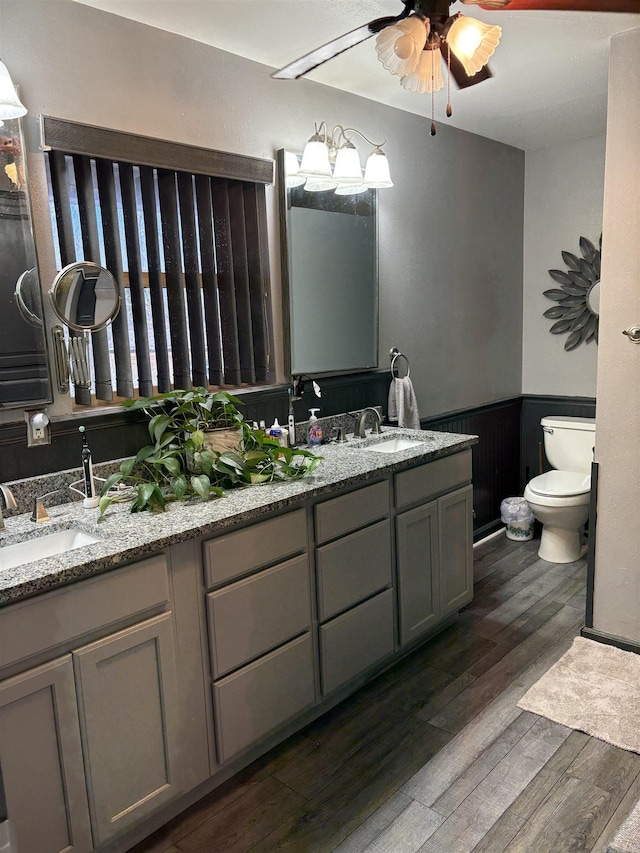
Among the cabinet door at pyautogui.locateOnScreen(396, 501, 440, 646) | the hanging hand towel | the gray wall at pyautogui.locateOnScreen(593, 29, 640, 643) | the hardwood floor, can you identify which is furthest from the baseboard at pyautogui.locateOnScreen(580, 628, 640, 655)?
the hanging hand towel

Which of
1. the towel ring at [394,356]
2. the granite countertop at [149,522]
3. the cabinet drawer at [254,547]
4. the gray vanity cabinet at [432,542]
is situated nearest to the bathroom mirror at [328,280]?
the towel ring at [394,356]

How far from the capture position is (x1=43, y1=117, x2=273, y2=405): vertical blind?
2.12 metres

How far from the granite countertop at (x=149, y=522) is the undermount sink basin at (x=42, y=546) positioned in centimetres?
2

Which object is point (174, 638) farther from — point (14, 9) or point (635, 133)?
point (635, 133)


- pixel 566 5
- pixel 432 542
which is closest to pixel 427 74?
pixel 566 5

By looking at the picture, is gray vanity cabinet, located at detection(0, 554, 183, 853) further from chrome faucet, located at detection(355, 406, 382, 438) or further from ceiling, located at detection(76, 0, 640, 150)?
ceiling, located at detection(76, 0, 640, 150)

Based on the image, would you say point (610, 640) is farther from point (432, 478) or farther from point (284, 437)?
point (284, 437)

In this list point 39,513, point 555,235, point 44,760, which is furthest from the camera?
point 555,235

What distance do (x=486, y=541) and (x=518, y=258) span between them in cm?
177

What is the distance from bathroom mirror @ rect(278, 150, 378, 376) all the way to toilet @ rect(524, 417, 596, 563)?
126cm

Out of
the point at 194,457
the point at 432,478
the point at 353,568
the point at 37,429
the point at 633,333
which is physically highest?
the point at 633,333

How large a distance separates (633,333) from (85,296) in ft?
6.61

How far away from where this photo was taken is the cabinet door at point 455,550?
2830mm

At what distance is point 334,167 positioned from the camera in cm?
284
